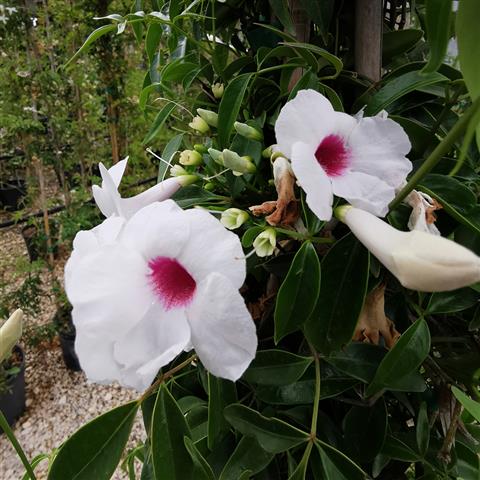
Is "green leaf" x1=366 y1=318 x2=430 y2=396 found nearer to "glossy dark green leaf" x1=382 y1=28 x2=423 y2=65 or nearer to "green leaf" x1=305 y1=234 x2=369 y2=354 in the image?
"green leaf" x1=305 y1=234 x2=369 y2=354

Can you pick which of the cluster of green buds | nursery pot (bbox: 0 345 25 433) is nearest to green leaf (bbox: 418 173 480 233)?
the cluster of green buds

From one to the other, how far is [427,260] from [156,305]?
195mm

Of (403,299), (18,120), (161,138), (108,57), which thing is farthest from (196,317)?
(161,138)

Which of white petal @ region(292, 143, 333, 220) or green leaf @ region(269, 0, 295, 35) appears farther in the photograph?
green leaf @ region(269, 0, 295, 35)

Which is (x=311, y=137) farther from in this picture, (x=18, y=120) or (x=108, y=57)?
(x=108, y=57)

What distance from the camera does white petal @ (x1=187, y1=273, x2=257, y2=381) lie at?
32cm

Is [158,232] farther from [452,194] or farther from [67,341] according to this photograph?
[67,341]

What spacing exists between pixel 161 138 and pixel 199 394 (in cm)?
249

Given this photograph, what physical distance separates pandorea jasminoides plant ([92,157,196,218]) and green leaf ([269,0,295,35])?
192 mm

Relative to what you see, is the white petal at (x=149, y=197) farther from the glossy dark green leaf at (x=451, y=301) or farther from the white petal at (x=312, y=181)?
the glossy dark green leaf at (x=451, y=301)

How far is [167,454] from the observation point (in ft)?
1.41

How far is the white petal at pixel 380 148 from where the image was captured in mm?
411

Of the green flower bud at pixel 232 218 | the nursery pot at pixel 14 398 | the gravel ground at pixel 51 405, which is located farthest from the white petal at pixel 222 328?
the nursery pot at pixel 14 398

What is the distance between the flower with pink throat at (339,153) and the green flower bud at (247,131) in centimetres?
9
